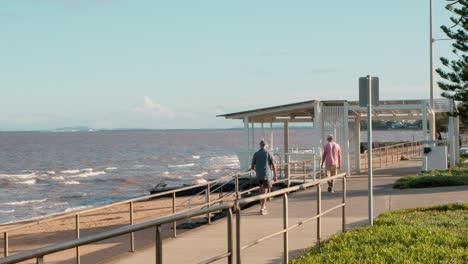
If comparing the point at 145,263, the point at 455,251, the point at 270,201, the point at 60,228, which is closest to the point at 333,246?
the point at 455,251

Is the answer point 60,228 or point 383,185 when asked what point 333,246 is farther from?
point 60,228

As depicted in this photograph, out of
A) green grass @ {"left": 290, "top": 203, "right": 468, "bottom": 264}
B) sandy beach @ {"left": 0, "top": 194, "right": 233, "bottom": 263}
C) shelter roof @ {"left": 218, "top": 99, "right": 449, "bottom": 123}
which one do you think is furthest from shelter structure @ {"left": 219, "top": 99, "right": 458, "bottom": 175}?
green grass @ {"left": 290, "top": 203, "right": 468, "bottom": 264}

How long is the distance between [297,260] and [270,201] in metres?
9.12

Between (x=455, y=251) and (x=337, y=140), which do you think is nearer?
(x=455, y=251)

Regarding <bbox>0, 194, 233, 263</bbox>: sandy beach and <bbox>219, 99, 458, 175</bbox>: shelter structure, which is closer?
<bbox>0, 194, 233, 263</bbox>: sandy beach

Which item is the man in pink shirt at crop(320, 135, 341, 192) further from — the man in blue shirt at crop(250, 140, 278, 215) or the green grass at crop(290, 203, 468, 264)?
the green grass at crop(290, 203, 468, 264)

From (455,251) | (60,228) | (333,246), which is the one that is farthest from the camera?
(60,228)

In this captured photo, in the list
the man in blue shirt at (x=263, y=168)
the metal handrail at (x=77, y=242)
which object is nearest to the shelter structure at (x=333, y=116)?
the man in blue shirt at (x=263, y=168)

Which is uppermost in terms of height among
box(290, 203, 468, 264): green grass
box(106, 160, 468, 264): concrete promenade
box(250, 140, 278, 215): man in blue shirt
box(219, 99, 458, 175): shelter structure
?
box(219, 99, 458, 175): shelter structure

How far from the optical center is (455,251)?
30.7ft

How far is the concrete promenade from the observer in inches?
423

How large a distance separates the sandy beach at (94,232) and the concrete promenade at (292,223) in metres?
1.73

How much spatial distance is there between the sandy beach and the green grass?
4.20 m

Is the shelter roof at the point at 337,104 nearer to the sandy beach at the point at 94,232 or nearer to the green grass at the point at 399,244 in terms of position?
the sandy beach at the point at 94,232
